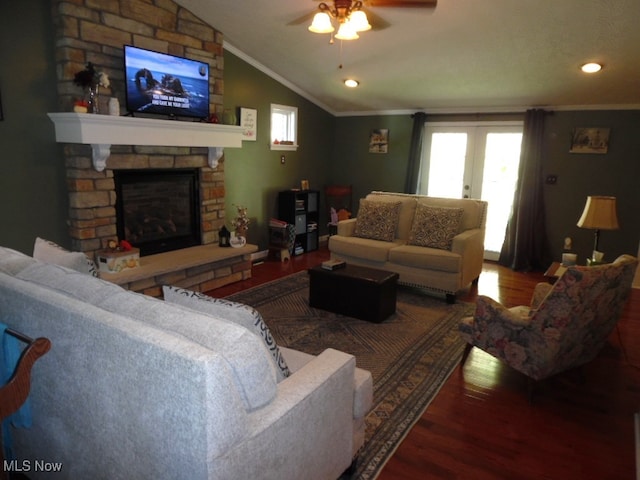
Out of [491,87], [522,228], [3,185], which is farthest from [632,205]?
[3,185]

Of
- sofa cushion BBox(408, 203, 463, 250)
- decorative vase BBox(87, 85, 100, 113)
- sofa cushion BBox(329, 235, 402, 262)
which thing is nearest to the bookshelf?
sofa cushion BBox(329, 235, 402, 262)

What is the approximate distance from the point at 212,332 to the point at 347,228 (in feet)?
12.4

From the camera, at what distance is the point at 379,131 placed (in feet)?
21.9

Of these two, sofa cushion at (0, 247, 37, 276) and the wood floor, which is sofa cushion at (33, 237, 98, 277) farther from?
the wood floor

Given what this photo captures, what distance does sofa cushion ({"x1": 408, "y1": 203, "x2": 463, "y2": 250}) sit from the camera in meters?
4.46

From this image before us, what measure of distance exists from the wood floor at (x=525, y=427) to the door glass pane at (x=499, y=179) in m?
2.79

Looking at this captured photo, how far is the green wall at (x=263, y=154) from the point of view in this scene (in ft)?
17.0

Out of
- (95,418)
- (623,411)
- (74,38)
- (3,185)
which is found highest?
(74,38)

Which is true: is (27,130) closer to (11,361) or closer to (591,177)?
(11,361)

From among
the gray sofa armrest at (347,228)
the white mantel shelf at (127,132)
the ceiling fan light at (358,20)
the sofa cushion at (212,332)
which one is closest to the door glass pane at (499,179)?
the gray sofa armrest at (347,228)

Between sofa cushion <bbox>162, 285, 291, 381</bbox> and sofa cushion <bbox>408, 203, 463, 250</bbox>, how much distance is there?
3.09 metres

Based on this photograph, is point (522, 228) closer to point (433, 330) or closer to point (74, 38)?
point (433, 330)

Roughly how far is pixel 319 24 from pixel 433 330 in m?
2.46

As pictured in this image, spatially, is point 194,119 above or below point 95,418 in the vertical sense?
above
